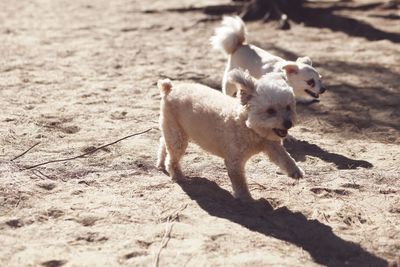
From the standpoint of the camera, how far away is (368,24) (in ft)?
35.6

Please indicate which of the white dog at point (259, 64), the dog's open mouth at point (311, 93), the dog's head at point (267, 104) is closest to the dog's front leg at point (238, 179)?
the dog's head at point (267, 104)

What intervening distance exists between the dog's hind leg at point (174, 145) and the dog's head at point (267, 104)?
77 cm

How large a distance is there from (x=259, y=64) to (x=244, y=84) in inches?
84.2

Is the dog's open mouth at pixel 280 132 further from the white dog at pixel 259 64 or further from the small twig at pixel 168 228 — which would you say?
the white dog at pixel 259 64

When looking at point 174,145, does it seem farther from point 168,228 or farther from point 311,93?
point 311,93

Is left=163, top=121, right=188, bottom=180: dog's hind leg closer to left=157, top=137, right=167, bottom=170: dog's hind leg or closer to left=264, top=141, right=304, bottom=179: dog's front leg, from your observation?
left=157, top=137, right=167, bottom=170: dog's hind leg

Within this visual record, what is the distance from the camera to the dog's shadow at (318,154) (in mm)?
5773

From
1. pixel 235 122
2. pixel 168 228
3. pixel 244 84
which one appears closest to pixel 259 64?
pixel 235 122

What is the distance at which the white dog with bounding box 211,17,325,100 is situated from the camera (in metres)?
6.35

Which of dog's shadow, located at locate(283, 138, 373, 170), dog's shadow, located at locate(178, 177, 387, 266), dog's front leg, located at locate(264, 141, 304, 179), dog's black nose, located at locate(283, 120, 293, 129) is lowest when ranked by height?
dog's shadow, located at locate(283, 138, 373, 170)

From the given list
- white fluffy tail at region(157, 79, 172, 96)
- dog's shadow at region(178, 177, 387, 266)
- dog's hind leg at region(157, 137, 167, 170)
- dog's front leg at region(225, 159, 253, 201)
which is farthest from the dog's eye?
dog's hind leg at region(157, 137, 167, 170)

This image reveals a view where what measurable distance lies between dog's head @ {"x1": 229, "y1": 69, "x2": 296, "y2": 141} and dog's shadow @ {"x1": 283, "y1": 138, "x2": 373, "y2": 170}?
1.34 meters

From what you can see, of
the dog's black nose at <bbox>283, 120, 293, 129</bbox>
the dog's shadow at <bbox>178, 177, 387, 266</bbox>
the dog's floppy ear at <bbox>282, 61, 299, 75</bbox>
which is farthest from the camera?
the dog's floppy ear at <bbox>282, 61, 299, 75</bbox>

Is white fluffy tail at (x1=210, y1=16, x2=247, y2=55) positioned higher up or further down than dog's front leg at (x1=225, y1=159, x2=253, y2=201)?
higher up
